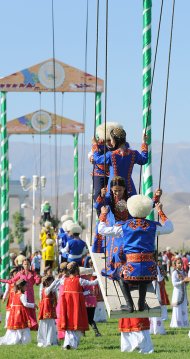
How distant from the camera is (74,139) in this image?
130 feet

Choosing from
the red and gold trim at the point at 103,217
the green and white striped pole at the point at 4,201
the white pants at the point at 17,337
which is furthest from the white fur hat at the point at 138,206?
the green and white striped pole at the point at 4,201

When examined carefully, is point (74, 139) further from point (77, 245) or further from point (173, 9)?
point (173, 9)

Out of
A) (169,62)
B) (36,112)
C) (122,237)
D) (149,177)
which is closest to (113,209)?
(122,237)

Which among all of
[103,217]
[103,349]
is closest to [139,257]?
[103,217]

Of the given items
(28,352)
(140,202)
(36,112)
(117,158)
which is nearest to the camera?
(140,202)

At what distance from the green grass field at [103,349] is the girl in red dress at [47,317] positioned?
222mm

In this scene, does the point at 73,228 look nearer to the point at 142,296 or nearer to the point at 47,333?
the point at 47,333

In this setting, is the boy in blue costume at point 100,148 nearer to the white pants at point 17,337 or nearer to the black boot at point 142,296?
the black boot at point 142,296

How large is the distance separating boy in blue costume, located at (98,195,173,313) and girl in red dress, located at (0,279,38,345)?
585 centimetres

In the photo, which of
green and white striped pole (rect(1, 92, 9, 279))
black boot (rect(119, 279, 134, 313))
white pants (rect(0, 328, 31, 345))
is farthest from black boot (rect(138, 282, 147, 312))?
green and white striped pole (rect(1, 92, 9, 279))

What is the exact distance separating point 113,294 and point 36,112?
2627 centimetres

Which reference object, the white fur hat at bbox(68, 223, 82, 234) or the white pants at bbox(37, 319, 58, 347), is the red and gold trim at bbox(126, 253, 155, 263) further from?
the white fur hat at bbox(68, 223, 82, 234)

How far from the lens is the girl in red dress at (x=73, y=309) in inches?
697

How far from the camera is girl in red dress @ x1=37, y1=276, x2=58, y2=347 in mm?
18609
